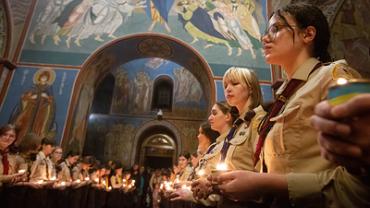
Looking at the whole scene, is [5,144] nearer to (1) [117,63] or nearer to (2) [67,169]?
(2) [67,169]

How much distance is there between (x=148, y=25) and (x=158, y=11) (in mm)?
654

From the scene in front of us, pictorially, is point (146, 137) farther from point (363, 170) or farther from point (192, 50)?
point (363, 170)

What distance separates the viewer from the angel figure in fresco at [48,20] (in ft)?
29.3

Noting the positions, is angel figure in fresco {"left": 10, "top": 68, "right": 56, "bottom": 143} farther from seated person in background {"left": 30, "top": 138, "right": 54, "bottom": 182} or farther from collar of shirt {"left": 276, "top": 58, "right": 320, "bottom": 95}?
collar of shirt {"left": 276, "top": 58, "right": 320, "bottom": 95}

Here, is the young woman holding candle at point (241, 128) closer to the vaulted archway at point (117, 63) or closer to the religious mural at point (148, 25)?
the vaulted archway at point (117, 63)

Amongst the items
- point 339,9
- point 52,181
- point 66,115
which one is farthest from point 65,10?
point 339,9

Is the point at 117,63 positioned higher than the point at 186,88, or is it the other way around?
the point at 186,88

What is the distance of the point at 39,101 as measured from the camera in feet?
26.2

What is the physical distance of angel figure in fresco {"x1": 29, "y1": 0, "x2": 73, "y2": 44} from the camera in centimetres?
892

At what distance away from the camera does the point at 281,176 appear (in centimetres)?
92

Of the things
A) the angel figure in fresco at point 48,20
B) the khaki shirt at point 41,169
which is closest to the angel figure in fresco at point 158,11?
the angel figure in fresco at point 48,20

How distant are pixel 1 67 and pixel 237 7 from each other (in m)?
7.88

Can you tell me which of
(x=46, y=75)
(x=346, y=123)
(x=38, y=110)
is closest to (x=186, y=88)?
(x=46, y=75)

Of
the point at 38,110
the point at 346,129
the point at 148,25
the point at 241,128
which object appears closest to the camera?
the point at 346,129
